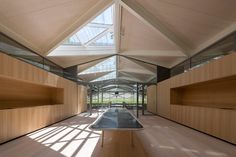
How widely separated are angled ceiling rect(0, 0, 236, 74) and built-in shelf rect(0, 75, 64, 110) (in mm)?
1508

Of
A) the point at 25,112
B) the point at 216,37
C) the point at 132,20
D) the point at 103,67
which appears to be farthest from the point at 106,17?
the point at 103,67

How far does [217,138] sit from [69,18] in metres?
6.17

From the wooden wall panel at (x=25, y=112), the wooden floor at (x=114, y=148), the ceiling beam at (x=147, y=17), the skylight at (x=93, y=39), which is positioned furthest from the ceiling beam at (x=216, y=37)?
the wooden wall panel at (x=25, y=112)

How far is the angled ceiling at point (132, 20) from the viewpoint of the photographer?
6.21 m

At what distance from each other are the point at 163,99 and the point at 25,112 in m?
8.71

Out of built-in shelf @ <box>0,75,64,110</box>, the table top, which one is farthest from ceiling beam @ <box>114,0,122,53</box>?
the table top

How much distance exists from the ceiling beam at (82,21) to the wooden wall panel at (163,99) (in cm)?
604

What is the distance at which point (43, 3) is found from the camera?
245 inches

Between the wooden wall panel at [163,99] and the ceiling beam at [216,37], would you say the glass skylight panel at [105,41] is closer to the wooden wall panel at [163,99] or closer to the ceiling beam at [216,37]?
the wooden wall panel at [163,99]

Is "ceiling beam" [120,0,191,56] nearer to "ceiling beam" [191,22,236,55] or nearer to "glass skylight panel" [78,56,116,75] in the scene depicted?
"ceiling beam" [191,22,236,55]

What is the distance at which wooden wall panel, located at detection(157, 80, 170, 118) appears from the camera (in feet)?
40.4

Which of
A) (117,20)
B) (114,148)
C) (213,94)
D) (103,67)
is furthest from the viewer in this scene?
(103,67)

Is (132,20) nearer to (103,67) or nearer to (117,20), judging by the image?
(117,20)

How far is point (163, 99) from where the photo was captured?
1340 cm
